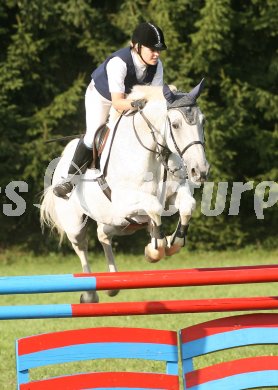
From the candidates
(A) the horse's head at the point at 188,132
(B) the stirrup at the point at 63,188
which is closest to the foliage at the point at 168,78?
(B) the stirrup at the point at 63,188

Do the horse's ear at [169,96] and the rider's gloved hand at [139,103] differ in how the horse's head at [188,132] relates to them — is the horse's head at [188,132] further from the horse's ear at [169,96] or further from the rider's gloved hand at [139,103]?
the rider's gloved hand at [139,103]

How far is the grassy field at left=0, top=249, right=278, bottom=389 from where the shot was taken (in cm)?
738

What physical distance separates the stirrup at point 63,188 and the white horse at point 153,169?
0.20 metres

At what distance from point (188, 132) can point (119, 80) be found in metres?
0.78

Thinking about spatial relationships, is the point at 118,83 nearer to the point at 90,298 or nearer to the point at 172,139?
the point at 172,139

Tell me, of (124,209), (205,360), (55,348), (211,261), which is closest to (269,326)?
(55,348)

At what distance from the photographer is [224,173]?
16.6m

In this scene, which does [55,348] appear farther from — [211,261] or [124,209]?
[211,261]

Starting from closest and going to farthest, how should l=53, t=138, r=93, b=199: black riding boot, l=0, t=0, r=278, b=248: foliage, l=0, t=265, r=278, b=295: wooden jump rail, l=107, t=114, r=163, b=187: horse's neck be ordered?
l=0, t=265, r=278, b=295: wooden jump rail → l=107, t=114, r=163, b=187: horse's neck → l=53, t=138, r=93, b=199: black riding boot → l=0, t=0, r=278, b=248: foliage

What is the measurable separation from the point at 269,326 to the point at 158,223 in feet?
4.59

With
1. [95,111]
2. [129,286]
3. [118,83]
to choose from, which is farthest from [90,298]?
[129,286]

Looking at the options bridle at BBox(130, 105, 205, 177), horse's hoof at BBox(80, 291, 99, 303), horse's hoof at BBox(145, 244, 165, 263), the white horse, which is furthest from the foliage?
horse's hoof at BBox(145, 244, 165, 263)

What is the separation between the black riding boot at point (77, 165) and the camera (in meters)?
7.07

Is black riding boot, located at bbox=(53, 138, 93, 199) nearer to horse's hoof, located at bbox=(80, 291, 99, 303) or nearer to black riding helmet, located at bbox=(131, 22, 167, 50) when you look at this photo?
horse's hoof, located at bbox=(80, 291, 99, 303)
